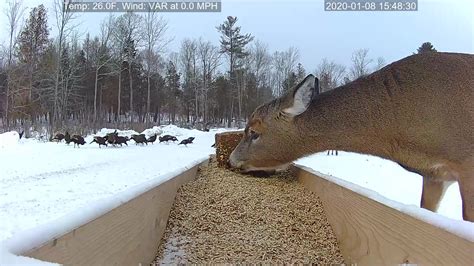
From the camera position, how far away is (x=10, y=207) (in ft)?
15.7

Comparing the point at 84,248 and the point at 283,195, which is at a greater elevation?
the point at 84,248

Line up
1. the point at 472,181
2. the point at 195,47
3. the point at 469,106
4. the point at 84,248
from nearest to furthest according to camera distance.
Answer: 1. the point at 84,248
2. the point at 472,181
3. the point at 469,106
4. the point at 195,47

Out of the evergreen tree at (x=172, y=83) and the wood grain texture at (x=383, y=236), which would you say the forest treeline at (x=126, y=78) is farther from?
the wood grain texture at (x=383, y=236)

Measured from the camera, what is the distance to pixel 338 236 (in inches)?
101

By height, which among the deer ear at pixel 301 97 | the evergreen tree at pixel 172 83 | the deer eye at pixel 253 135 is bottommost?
the deer eye at pixel 253 135

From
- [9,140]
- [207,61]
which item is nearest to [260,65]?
[207,61]

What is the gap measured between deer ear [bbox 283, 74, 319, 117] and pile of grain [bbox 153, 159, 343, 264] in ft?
2.36

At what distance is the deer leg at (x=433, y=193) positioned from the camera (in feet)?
9.08

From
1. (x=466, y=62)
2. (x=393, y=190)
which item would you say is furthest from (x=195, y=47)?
(x=466, y=62)

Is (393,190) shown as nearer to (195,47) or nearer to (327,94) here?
(327,94)

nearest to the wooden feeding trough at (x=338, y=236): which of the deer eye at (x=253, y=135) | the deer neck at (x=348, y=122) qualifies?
the deer neck at (x=348, y=122)

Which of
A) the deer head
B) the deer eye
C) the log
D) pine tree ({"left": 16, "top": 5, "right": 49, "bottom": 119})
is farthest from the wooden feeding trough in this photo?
pine tree ({"left": 16, "top": 5, "right": 49, "bottom": 119})

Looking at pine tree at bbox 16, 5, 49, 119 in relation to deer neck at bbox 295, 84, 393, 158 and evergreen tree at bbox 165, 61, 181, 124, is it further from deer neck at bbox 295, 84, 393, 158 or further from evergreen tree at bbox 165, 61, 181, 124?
deer neck at bbox 295, 84, 393, 158

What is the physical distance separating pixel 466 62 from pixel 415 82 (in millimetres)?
371
